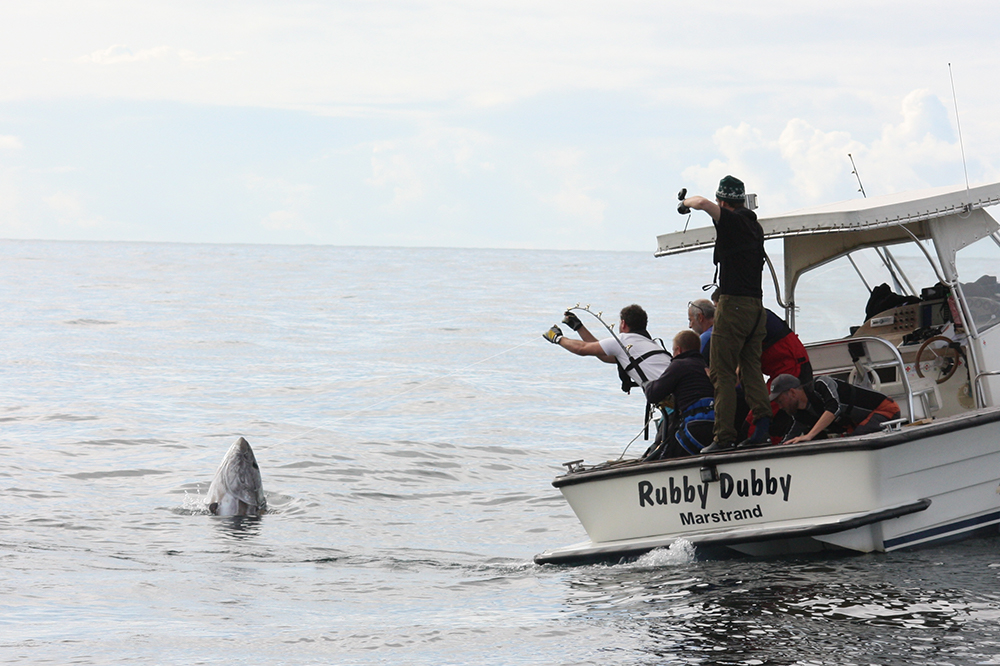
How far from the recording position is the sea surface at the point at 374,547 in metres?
6.71

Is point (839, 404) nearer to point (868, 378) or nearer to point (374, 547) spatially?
point (868, 378)

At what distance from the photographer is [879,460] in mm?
7469

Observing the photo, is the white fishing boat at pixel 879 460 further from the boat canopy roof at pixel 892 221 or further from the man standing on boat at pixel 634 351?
the man standing on boat at pixel 634 351

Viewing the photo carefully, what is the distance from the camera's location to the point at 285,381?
23.9 meters

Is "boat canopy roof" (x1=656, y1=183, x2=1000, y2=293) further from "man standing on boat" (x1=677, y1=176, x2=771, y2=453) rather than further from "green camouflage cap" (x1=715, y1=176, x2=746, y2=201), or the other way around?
"green camouflage cap" (x1=715, y1=176, x2=746, y2=201)

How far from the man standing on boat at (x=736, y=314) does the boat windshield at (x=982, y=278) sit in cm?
178

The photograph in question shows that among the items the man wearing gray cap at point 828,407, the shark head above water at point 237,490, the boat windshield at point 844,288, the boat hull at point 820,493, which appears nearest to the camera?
the boat hull at point 820,493

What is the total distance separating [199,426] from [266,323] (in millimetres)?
20674

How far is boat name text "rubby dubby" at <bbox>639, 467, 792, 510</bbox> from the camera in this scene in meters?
7.77

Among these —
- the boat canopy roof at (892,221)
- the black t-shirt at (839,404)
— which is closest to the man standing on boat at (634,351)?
the boat canopy roof at (892,221)

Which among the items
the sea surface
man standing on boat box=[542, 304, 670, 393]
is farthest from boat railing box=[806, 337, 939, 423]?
man standing on boat box=[542, 304, 670, 393]

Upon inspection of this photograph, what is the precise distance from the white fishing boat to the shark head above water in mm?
4155

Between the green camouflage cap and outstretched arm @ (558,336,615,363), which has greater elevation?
the green camouflage cap

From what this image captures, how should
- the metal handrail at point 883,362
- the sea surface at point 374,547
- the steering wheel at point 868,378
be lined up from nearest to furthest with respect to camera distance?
the sea surface at point 374,547
the metal handrail at point 883,362
the steering wheel at point 868,378
